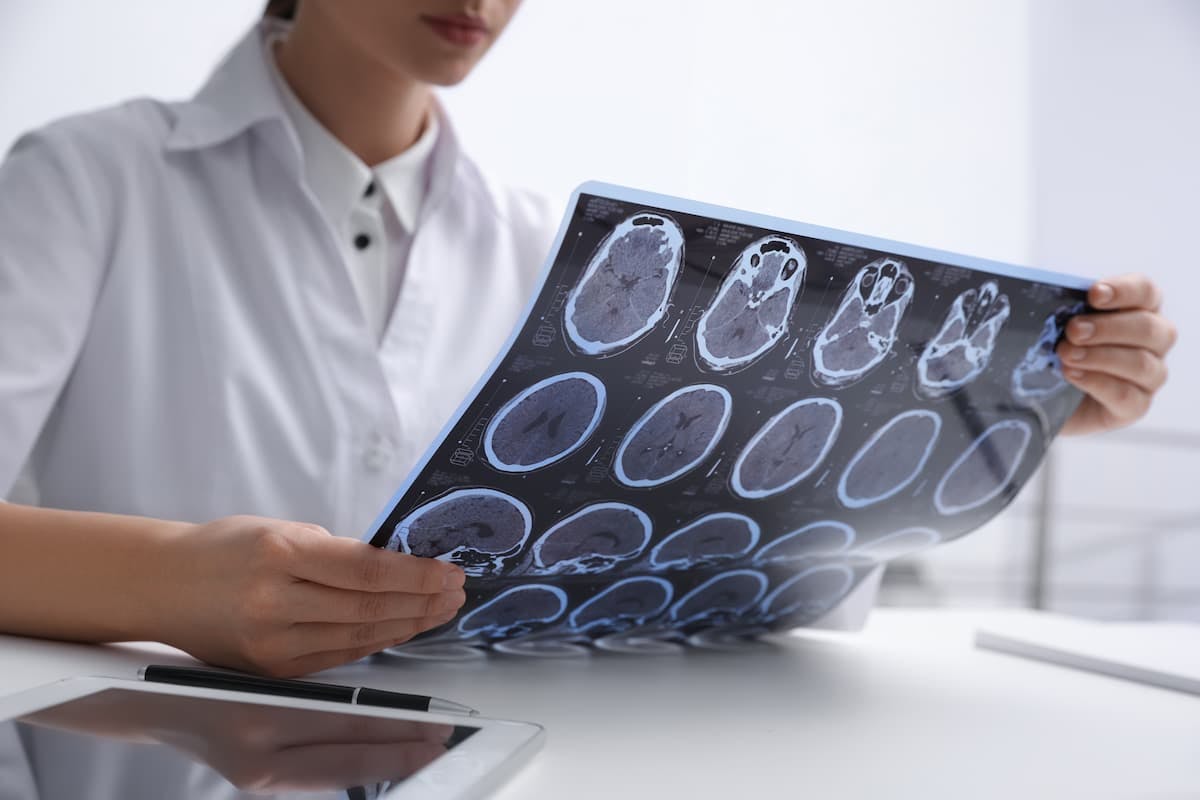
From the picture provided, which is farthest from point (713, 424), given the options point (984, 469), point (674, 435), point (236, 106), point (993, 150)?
point (993, 150)

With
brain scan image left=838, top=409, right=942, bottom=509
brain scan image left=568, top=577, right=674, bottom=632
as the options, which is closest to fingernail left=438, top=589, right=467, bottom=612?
brain scan image left=568, top=577, right=674, bottom=632

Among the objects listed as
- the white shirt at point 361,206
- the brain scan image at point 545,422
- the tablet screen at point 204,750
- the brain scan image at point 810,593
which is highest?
the white shirt at point 361,206

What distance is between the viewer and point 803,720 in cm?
51

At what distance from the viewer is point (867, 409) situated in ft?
1.86

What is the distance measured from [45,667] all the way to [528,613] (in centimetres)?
25

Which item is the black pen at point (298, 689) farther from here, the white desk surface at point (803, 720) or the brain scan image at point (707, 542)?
the brain scan image at point (707, 542)

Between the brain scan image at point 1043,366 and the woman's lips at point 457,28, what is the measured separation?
0.48 metres

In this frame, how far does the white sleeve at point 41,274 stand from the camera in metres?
0.73

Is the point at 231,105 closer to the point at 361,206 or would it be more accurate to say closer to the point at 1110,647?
the point at 361,206

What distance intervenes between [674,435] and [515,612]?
155 millimetres

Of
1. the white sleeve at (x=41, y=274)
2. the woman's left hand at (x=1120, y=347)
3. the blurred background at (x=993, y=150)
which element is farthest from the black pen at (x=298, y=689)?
the blurred background at (x=993, y=150)

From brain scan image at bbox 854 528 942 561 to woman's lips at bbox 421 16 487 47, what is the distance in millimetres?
489

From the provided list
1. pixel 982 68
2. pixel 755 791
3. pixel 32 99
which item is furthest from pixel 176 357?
pixel 982 68

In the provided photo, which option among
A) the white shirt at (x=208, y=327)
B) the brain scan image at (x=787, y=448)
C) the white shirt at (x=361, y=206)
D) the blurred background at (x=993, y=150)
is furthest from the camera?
the blurred background at (x=993, y=150)
